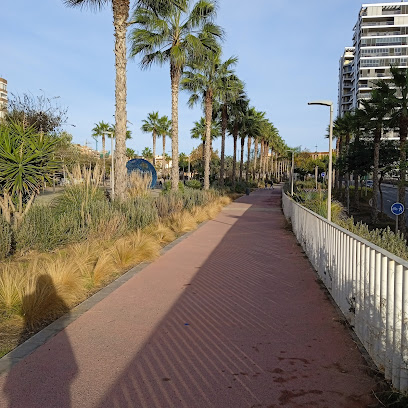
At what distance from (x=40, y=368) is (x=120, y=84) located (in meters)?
11.2

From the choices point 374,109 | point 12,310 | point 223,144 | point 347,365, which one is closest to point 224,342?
point 347,365

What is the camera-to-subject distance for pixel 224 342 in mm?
4660

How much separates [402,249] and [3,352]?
21.6 feet

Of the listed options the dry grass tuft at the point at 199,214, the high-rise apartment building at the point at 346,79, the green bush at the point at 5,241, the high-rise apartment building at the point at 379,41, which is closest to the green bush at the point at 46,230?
the green bush at the point at 5,241

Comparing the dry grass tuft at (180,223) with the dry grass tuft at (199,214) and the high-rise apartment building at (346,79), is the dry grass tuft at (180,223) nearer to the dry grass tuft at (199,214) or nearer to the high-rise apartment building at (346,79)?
the dry grass tuft at (199,214)

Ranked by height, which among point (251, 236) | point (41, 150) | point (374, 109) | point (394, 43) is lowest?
point (251, 236)

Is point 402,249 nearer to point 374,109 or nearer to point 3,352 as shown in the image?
point 3,352

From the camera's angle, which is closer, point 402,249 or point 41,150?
point 402,249

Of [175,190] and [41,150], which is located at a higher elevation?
[41,150]

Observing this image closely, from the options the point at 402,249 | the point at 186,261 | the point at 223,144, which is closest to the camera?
the point at 402,249

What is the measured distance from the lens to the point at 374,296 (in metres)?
3.94

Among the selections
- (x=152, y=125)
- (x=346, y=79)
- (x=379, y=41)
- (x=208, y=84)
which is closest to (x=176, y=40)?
(x=208, y=84)

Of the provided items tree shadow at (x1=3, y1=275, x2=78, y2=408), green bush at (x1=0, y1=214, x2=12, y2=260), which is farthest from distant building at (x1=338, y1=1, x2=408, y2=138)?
tree shadow at (x1=3, y1=275, x2=78, y2=408)

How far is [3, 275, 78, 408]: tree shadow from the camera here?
3432mm
